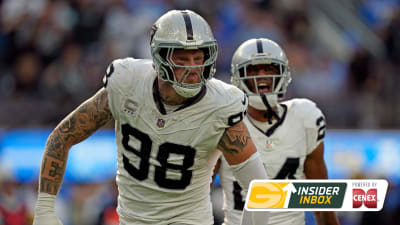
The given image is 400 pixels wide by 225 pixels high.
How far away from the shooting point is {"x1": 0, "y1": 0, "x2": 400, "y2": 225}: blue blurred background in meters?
8.62

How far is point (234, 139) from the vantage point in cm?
384

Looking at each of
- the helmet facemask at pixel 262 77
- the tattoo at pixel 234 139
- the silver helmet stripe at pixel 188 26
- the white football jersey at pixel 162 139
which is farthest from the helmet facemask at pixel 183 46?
the helmet facemask at pixel 262 77

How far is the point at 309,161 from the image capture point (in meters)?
4.86

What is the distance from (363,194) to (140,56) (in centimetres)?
541

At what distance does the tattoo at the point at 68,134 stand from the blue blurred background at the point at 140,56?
4504 mm

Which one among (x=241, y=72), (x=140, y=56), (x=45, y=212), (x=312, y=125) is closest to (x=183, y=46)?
(x=45, y=212)

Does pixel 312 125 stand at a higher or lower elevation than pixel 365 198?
higher

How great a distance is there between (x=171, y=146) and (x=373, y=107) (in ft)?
18.1

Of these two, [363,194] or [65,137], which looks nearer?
[65,137]

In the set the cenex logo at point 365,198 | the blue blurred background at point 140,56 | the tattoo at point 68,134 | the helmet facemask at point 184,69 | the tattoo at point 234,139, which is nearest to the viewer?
the helmet facemask at point 184,69

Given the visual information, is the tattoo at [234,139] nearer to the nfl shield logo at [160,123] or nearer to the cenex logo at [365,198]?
the nfl shield logo at [160,123]

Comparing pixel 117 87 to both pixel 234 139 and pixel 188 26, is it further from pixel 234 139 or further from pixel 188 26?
pixel 234 139

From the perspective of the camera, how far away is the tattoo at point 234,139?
12.6 feet

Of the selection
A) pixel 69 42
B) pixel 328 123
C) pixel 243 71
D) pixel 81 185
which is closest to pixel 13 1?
pixel 69 42
